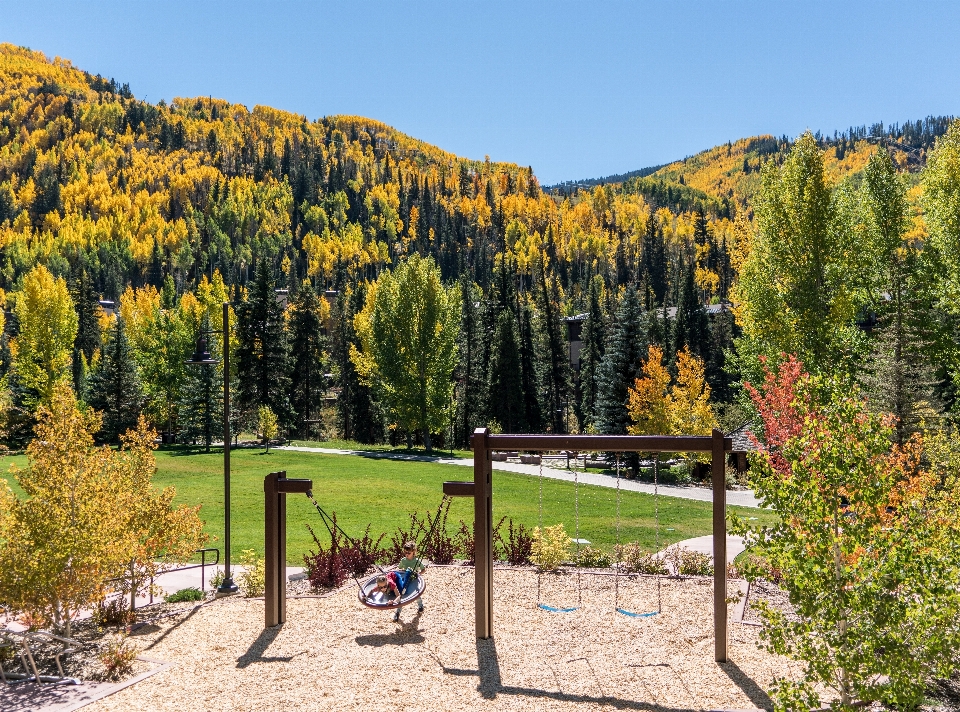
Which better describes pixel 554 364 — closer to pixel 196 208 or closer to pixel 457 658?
pixel 457 658

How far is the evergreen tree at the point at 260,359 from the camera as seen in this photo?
48.0m

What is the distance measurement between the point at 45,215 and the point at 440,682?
178 meters

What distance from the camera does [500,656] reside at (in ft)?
29.8

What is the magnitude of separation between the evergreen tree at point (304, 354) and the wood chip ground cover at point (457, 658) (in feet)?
139

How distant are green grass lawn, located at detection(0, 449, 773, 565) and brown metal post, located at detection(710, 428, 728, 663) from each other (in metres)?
8.92

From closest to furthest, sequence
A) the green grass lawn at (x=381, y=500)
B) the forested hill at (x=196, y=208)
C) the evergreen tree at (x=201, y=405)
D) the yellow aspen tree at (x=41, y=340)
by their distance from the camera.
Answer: the green grass lawn at (x=381, y=500) → the evergreen tree at (x=201, y=405) → the yellow aspen tree at (x=41, y=340) → the forested hill at (x=196, y=208)

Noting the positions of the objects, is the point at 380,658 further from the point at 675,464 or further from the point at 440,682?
the point at 675,464

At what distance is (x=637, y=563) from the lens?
1330 centimetres

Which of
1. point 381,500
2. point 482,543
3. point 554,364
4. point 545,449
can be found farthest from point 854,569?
point 554,364

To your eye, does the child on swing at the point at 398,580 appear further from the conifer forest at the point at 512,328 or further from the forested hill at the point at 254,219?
the forested hill at the point at 254,219

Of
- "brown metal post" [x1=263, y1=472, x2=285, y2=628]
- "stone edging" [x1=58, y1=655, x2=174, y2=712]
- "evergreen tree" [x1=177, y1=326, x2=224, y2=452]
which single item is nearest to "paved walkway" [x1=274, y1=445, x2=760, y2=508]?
"evergreen tree" [x1=177, y1=326, x2=224, y2=452]

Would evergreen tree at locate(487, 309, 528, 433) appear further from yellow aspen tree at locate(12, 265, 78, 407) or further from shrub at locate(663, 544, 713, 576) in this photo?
shrub at locate(663, 544, 713, 576)

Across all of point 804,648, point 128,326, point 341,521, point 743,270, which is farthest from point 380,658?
point 128,326

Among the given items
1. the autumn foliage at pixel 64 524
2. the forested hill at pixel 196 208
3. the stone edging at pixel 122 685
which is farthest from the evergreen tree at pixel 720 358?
the forested hill at pixel 196 208
